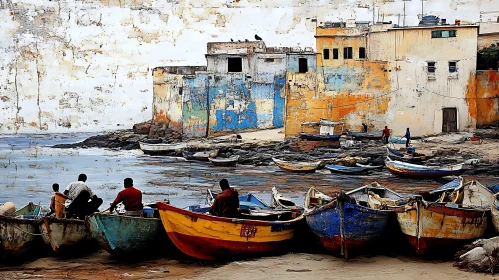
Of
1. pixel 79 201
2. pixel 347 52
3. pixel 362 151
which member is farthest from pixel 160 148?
pixel 79 201

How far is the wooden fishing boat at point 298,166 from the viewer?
3000 cm

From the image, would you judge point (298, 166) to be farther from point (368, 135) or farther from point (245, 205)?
point (245, 205)

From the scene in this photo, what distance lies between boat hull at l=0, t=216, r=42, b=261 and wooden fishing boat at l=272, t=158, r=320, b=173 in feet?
62.7

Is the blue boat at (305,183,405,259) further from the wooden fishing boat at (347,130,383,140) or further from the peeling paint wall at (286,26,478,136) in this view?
the peeling paint wall at (286,26,478,136)

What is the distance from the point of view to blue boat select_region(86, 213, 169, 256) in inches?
450

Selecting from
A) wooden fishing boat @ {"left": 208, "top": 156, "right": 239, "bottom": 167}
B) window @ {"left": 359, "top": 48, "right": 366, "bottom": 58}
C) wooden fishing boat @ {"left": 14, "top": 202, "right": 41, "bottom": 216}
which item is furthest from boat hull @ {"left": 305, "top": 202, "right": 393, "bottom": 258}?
window @ {"left": 359, "top": 48, "right": 366, "bottom": 58}

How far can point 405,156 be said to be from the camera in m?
29.1

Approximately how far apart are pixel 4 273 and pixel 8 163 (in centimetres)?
4267

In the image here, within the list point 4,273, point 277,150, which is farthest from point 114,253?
point 277,150

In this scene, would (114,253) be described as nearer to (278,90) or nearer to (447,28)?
(447,28)

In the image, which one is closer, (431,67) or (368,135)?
(431,67)

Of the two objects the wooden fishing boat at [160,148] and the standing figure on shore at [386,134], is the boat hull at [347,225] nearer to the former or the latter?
the standing figure on shore at [386,134]

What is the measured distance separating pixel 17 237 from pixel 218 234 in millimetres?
3896

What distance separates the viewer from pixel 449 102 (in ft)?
113
